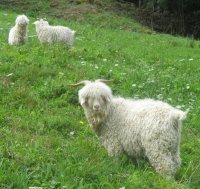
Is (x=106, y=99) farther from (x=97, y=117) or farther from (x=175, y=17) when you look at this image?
(x=175, y=17)

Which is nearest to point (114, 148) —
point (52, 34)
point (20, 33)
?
point (52, 34)

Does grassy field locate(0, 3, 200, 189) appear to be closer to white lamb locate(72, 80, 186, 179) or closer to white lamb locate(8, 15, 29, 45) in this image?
white lamb locate(72, 80, 186, 179)

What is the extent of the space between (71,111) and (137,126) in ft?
8.64

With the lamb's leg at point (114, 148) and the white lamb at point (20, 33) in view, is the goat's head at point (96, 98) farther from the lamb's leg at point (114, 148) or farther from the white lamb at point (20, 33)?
the white lamb at point (20, 33)

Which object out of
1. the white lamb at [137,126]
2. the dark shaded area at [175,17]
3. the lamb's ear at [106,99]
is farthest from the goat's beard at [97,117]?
the dark shaded area at [175,17]

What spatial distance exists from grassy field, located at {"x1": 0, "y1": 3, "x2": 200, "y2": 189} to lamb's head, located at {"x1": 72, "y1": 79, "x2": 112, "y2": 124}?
0.56m

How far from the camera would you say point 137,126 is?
6.57 m

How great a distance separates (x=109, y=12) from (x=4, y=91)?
22018 millimetres

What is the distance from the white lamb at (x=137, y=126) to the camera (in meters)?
6.18

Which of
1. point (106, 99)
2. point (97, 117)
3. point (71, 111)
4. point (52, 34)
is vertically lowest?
point (71, 111)

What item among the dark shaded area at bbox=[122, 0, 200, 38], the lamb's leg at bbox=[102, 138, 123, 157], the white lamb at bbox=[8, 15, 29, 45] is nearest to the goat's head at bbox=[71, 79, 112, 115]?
the lamb's leg at bbox=[102, 138, 123, 157]

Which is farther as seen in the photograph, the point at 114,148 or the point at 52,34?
the point at 52,34

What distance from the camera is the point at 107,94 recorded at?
699 cm

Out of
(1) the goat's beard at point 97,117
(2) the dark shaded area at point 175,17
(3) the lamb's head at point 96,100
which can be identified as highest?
(3) the lamb's head at point 96,100
